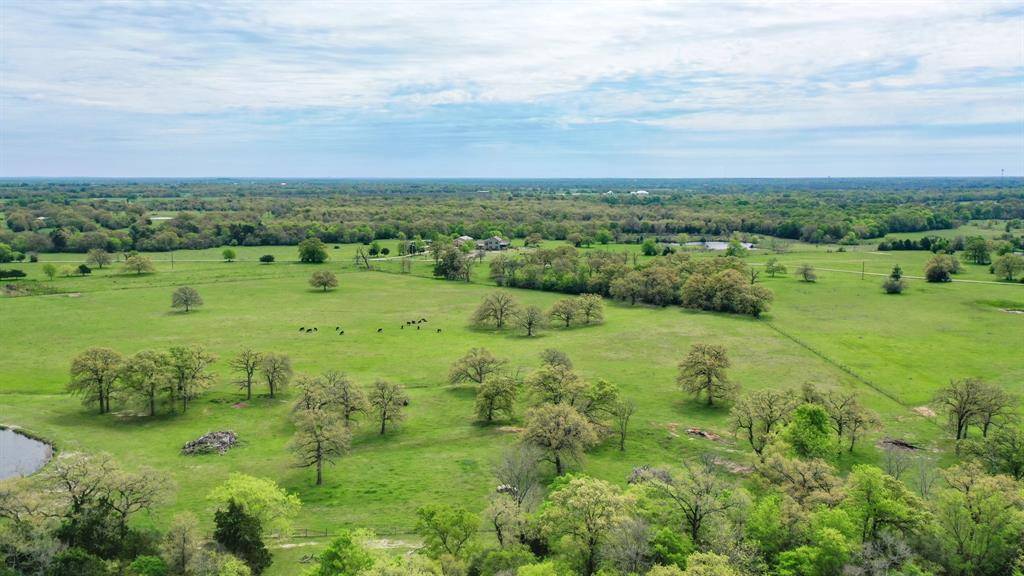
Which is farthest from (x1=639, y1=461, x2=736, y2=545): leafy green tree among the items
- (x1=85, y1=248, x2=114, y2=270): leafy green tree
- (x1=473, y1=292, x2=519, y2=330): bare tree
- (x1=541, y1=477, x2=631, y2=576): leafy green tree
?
(x1=85, y1=248, x2=114, y2=270): leafy green tree

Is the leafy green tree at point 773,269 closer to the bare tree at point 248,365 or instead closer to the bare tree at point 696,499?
the bare tree at point 696,499

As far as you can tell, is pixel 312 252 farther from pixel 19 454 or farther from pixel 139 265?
pixel 19 454

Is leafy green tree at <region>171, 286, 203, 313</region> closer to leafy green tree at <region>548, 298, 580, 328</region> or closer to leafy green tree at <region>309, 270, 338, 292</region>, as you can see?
leafy green tree at <region>309, 270, 338, 292</region>

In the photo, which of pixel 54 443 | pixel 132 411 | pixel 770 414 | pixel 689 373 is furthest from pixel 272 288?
pixel 770 414

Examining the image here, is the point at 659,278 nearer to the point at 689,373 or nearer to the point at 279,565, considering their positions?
the point at 689,373

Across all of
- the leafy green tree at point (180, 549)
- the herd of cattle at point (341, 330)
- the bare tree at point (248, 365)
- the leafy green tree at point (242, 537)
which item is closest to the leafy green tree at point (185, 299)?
the herd of cattle at point (341, 330)

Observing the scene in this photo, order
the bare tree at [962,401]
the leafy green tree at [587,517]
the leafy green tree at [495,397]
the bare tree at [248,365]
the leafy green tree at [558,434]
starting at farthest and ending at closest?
the bare tree at [248,365]
the leafy green tree at [495,397]
the bare tree at [962,401]
the leafy green tree at [558,434]
the leafy green tree at [587,517]
